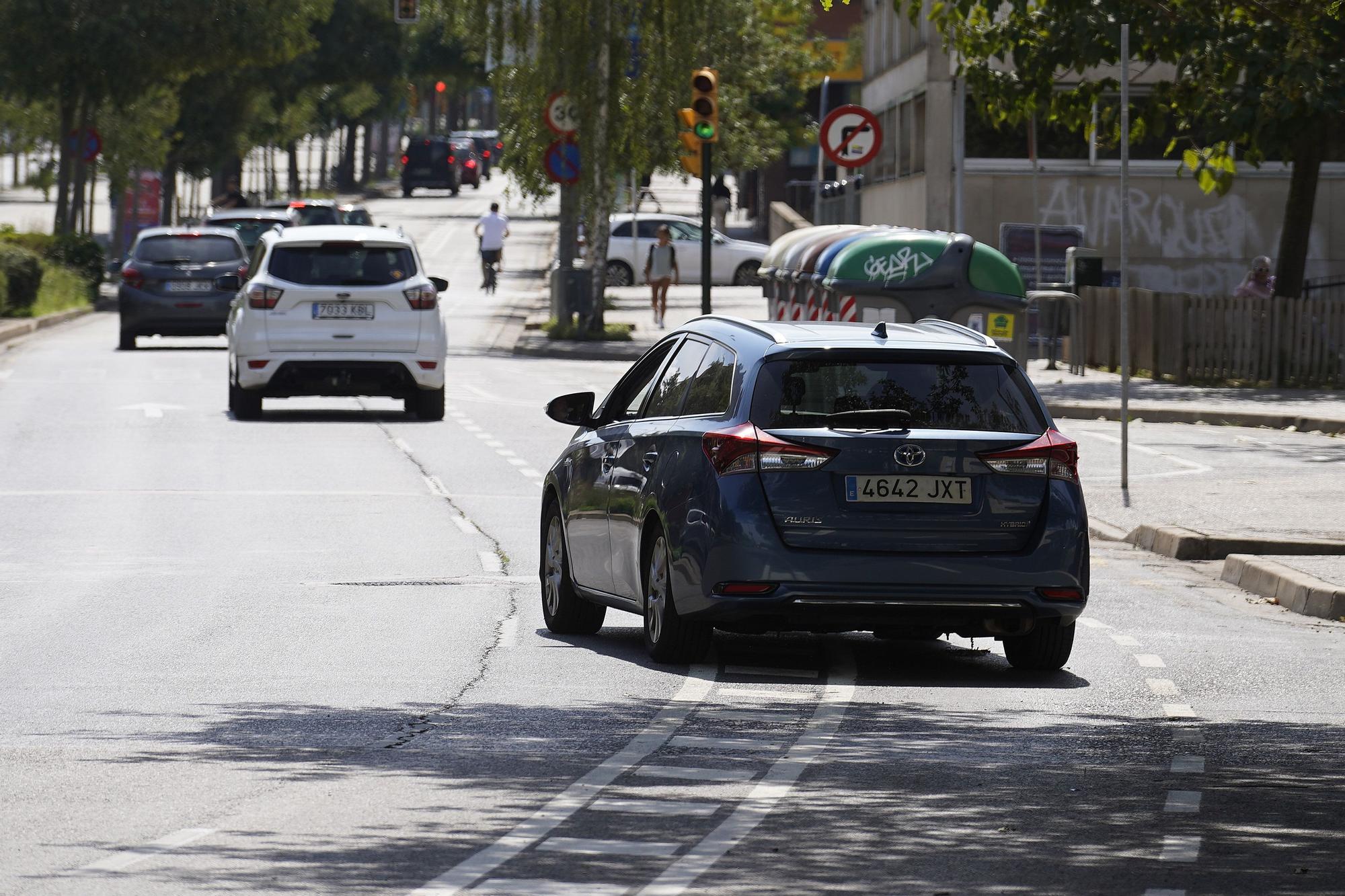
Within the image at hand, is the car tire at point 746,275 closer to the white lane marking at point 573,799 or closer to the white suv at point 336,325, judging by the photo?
the white suv at point 336,325

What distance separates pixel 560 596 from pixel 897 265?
18208mm

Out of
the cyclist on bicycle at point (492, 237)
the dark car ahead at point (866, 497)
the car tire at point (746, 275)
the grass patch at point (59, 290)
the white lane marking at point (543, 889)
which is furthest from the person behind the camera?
the car tire at point (746, 275)

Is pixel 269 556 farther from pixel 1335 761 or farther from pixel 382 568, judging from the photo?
pixel 1335 761

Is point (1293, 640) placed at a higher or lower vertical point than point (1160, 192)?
lower

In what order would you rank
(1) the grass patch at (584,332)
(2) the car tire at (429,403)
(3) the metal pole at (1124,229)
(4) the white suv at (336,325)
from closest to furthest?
Answer: (3) the metal pole at (1124,229) → (4) the white suv at (336,325) → (2) the car tire at (429,403) → (1) the grass patch at (584,332)

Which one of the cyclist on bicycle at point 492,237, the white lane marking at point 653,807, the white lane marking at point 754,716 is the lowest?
the white lane marking at point 754,716

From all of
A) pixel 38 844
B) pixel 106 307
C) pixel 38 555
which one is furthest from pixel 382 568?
pixel 106 307

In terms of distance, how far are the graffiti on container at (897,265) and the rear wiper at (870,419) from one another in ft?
63.8

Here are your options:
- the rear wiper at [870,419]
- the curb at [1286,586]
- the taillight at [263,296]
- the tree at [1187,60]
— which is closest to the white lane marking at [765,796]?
the rear wiper at [870,419]

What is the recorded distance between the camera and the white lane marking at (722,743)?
360 inches

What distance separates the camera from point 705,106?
29.3 metres

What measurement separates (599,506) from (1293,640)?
11.0 ft

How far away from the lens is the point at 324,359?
991 inches

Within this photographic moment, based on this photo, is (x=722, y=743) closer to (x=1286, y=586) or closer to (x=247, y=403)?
(x=1286, y=586)
